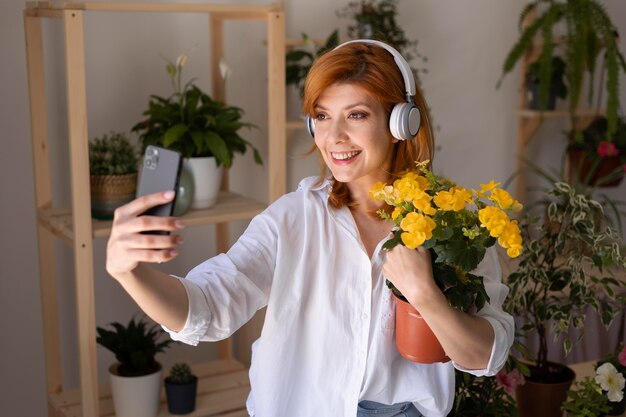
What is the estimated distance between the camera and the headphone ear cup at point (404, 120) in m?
1.51

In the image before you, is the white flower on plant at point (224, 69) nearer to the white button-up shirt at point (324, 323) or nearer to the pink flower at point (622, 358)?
the white button-up shirt at point (324, 323)

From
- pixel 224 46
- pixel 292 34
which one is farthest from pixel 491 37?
pixel 224 46

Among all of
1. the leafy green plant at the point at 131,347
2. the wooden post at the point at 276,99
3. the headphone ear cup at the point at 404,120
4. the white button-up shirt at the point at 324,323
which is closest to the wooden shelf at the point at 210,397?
the leafy green plant at the point at 131,347

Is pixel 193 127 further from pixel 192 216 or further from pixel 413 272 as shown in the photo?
pixel 413 272

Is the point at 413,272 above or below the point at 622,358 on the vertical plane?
above

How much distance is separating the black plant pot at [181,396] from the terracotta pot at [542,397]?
943 millimetres

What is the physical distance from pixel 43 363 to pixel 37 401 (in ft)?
0.41

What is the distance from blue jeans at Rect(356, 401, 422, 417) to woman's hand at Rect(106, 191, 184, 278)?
646 mm

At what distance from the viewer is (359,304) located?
1.54 m

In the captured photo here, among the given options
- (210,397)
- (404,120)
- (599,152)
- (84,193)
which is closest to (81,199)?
(84,193)

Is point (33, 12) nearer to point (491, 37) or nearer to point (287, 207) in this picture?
point (287, 207)

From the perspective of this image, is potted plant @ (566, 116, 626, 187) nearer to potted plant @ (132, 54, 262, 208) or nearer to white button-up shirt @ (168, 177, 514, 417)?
potted plant @ (132, 54, 262, 208)

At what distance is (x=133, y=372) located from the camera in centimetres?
240

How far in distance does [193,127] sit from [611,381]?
1.33 metres
